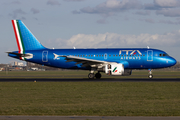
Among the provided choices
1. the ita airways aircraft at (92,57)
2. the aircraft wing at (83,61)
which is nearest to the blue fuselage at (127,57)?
the ita airways aircraft at (92,57)

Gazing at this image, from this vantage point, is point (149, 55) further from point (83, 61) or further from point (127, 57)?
point (83, 61)

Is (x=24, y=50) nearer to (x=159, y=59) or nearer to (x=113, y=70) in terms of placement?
(x=113, y=70)

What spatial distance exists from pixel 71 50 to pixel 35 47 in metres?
5.85

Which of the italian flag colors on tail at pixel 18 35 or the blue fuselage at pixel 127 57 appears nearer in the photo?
the blue fuselage at pixel 127 57

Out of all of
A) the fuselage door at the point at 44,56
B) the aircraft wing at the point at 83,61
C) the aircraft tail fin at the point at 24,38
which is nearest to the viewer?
the aircraft wing at the point at 83,61

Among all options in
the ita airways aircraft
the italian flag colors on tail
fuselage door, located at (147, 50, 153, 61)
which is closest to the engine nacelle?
the ita airways aircraft

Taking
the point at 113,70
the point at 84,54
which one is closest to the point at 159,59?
the point at 113,70

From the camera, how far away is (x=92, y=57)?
4181 cm

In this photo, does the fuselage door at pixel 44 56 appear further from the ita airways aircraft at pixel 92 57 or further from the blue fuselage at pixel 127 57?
the blue fuselage at pixel 127 57

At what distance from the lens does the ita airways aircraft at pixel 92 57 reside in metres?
39.9

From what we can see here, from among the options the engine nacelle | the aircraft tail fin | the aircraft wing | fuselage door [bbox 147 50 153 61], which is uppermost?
the aircraft tail fin

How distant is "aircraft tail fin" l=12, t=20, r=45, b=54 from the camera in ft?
146

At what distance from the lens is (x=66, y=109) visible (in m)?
14.0

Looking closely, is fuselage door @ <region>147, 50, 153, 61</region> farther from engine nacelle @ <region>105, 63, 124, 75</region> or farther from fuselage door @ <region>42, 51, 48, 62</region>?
fuselage door @ <region>42, 51, 48, 62</region>
